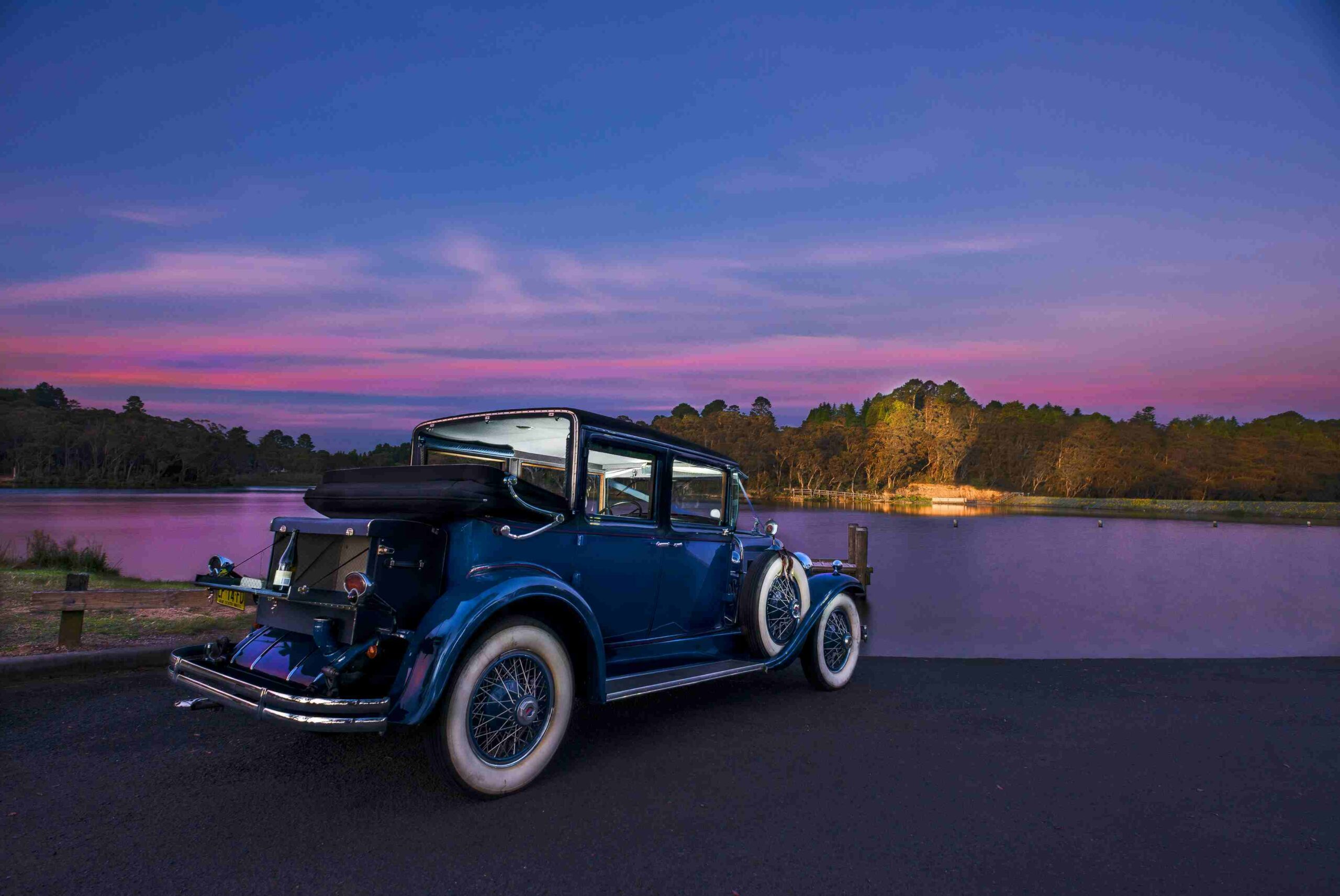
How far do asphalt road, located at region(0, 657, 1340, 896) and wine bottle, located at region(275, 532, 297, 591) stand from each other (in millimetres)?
951

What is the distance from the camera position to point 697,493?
19.4 ft

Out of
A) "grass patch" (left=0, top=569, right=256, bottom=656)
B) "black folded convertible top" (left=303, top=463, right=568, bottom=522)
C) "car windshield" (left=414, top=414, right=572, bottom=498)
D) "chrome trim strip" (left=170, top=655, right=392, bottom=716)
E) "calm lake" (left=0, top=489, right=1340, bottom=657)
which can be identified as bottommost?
"calm lake" (left=0, top=489, right=1340, bottom=657)

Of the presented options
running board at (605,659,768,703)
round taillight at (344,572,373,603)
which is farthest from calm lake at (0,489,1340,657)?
round taillight at (344,572,373,603)

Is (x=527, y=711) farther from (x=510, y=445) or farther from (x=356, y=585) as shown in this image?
(x=510, y=445)

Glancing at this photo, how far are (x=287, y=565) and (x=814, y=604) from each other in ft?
12.5

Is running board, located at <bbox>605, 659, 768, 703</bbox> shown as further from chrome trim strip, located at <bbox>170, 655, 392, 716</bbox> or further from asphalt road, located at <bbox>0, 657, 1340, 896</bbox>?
chrome trim strip, located at <bbox>170, 655, 392, 716</bbox>

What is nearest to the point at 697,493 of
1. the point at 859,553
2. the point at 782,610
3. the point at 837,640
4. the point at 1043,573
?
the point at 782,610

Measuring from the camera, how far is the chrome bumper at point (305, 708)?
347 centimetres

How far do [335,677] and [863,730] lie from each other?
329 centimetres

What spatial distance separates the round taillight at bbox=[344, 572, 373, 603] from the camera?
377cm

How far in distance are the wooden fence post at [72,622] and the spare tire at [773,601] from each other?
536cm

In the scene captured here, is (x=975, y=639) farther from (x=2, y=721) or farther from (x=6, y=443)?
(x=6, y=443)

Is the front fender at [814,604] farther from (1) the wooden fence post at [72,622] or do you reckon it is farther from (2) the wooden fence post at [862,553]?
(2) the wooden fence post at [862,553]

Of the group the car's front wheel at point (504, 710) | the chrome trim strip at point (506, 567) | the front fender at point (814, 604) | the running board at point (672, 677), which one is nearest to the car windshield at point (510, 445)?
the chrome trim strip at point (506, 567)
